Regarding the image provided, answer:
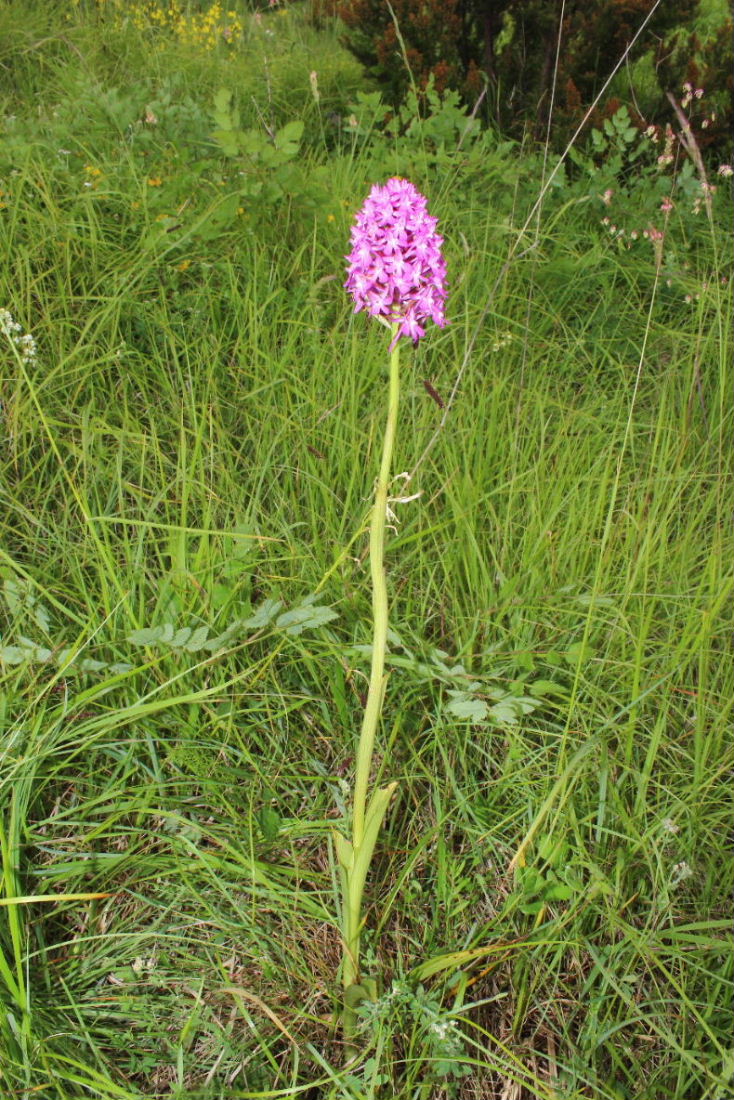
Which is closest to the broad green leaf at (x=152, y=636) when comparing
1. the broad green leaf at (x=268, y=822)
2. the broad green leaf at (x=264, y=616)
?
the broad green leaf at (x=264, y=616)

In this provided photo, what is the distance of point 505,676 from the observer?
67.5 inches

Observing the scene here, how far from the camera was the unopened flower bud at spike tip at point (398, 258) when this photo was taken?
45.2 inches

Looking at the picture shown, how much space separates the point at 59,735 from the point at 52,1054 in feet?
1.63

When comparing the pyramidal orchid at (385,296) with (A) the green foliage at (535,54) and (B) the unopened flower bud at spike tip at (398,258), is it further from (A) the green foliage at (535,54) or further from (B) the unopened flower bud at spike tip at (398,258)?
(A) the green foliage at (535,54)

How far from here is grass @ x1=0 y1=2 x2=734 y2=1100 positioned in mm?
1320

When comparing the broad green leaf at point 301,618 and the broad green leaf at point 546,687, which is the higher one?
the broad green leaf at point 301,618

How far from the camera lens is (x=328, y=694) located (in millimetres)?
1697

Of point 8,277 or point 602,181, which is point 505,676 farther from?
point 602,181

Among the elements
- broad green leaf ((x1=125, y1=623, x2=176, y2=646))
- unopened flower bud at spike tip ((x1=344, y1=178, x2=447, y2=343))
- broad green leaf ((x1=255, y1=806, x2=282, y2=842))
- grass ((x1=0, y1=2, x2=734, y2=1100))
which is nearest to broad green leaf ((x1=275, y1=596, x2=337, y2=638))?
grass ((x1=0, y1=2, x2=734, y2=1100))

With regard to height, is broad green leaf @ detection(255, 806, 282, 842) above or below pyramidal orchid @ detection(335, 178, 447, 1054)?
below

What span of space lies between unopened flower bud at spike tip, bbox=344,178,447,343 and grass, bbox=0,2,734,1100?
0.55 meters

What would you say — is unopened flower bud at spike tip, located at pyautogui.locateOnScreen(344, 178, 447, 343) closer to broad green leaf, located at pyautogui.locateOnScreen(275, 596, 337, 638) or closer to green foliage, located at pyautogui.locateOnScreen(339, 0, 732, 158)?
broad green leaf, located at pyautogui.locateOnScreen(275, 596, 337, 638)

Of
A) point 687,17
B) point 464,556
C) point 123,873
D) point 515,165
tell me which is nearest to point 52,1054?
point 123,873

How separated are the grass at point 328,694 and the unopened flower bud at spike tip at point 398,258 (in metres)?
0.55
